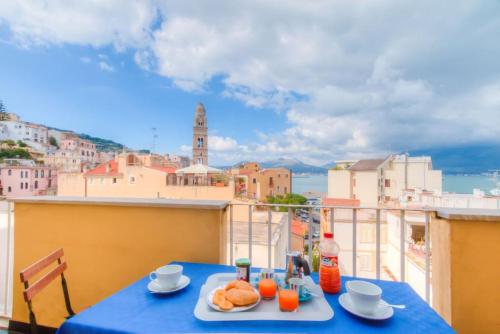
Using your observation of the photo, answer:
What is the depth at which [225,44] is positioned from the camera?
695cm

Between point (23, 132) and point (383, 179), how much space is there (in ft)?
164

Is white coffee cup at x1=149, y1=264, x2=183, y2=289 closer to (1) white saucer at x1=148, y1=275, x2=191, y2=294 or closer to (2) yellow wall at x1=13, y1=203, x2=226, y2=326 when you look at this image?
(1) white saucer at x1=148, y1=275, x2=191, y2=294

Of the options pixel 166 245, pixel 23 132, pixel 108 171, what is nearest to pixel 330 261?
pixel 166 245

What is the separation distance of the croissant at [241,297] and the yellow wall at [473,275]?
1351mm

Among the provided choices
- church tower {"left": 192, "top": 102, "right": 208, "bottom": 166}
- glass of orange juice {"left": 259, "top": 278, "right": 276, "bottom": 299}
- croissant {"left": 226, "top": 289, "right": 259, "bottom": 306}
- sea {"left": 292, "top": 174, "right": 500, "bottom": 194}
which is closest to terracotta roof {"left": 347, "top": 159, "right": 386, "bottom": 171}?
sea {"left": 292, "top": 174, "right": 500, "bottom": 194}

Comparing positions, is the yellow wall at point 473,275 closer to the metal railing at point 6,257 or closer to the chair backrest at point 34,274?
the chair backrest at point 34,274

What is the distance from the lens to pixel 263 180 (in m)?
25.1

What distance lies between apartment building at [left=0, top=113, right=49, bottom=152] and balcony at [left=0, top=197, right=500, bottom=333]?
3759 cm

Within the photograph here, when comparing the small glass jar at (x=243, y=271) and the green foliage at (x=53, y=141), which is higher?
the green foliage at (x=53, y=141)

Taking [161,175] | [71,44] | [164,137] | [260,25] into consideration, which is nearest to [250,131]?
[164,137]

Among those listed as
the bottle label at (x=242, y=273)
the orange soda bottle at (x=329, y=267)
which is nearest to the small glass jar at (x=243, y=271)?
the bottle label at (x=242, y=273)

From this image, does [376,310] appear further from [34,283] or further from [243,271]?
[34,283]

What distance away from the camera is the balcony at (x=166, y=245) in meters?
1.33

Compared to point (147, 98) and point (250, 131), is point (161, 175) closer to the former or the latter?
point (147, 98)
